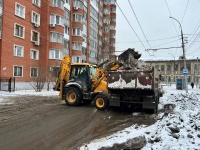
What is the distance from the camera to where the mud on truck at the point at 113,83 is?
12.1m

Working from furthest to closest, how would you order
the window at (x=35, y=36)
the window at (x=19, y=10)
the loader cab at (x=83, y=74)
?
the window at (x=35, y=36) < the window at (x=19, y=10) < the loader cab at (x=83, y=74)

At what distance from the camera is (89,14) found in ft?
196

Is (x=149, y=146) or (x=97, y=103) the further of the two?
(x=97, y=103)

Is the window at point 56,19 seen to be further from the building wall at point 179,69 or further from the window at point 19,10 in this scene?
the building wall at point 179,69

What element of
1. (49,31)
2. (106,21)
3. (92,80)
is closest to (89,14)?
(106,21)

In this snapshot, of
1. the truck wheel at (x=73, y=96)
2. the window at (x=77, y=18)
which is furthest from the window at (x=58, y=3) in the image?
the truck wheel at (x=73, y=96)

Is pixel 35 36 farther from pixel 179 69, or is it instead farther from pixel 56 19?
pixel 179 69

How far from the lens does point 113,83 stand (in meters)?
12.7

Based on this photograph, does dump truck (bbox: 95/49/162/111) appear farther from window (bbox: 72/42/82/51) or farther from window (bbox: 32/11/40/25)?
window (bbox: 72/42/82/51)

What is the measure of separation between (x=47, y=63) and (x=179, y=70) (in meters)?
65.5

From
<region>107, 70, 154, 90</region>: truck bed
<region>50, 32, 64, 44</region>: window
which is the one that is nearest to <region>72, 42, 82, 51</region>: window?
<region>50, 32, 64, 44</region>: window

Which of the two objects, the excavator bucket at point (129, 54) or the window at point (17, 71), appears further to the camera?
the window at point (17, 71)

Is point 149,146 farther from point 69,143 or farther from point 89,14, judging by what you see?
point 89,14

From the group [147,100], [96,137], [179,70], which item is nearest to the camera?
[96,137]
